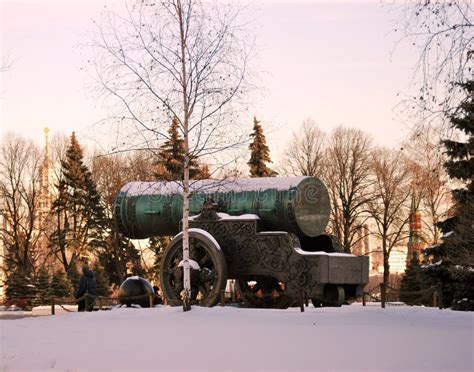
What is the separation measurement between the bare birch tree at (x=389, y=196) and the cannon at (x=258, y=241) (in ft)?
86.0

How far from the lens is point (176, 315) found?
16.5 meters

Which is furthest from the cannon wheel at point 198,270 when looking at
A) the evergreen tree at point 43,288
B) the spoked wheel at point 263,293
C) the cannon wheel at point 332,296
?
the evergreen tree at point 43,288

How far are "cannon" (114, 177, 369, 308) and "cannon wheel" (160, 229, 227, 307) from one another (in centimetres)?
2

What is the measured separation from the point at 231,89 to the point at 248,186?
2.73 meters

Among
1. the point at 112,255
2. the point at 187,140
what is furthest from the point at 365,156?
the point at 187,140

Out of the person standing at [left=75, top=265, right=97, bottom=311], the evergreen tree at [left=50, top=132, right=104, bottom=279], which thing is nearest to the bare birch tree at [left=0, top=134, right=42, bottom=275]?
the evergreen tree at [left=50, top=132, right=104, bottom=279]

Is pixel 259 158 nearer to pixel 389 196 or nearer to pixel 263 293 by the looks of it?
pixel 389 196

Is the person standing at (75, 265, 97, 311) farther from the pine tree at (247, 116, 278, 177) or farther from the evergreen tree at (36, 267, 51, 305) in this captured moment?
the pine tree at (247, 116, 278, 177)

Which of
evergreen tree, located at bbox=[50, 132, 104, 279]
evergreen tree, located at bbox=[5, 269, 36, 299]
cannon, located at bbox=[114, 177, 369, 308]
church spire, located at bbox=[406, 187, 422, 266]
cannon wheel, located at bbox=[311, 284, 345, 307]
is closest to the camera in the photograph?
cannon, located at bbox=[114, 177, 369, 308]

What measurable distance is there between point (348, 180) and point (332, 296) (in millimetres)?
27054

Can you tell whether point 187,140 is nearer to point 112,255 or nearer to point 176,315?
point 176,315

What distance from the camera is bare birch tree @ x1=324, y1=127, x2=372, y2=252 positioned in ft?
151

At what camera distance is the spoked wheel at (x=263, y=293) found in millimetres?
20516

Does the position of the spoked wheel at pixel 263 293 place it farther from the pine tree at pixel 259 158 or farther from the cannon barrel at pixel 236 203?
the pine tree at pixel 259 158
